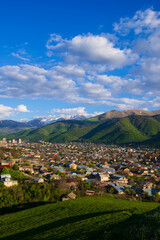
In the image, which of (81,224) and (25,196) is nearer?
(81,224)

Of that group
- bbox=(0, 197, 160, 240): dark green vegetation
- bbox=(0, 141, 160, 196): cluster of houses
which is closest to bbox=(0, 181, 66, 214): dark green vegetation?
bbox=(0, 141, 160, 196): cluster of houses

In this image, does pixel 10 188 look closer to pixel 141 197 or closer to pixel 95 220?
pixel 95 220

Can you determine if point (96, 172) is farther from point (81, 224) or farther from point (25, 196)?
point (81, 224)

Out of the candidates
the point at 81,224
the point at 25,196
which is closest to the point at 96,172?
the point at 25,196

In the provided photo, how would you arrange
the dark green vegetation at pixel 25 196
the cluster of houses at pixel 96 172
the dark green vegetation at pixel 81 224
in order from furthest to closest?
the cluster of houses at pixel 96 172 < the dark green vegetation at pixel 25 196 < the dark green vegetation at pixel 81 224

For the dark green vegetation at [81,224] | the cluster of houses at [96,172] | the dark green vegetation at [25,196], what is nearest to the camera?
the dark green vegetation at [81,224]

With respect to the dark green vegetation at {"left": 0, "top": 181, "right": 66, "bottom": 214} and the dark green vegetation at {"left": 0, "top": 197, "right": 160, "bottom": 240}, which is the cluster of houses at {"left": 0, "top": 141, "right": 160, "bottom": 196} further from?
the dark green vegetation at {"left": 0, "top": 197, "right": 160, "bottom": 240}

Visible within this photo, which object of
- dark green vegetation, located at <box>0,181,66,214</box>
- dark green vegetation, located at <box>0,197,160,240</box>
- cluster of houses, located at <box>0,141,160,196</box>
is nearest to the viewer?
dark green vegetation, located at <box>0,197,160,240</box>

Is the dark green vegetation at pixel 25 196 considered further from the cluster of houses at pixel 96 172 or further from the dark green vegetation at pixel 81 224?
the dark green vegetation at pixel 81 224

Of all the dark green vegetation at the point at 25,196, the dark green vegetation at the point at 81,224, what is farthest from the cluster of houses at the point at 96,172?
the dark green vegetation at the point at 81,224
